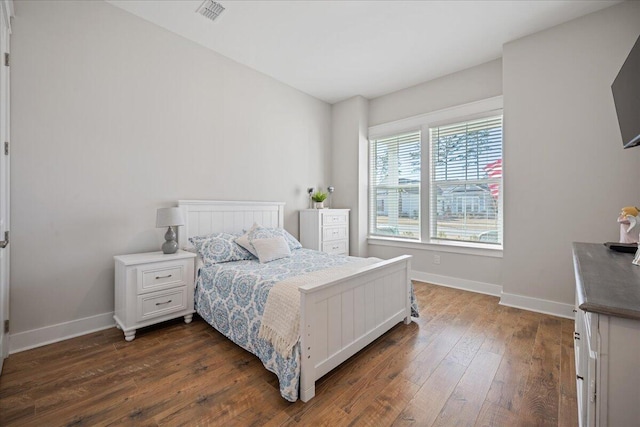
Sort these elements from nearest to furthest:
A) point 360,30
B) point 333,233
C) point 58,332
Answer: point 58,332 → point 360,30 → point 333,233

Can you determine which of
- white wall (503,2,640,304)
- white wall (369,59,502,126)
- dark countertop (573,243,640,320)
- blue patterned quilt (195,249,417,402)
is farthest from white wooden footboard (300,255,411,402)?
white wall (369,59,502,126)

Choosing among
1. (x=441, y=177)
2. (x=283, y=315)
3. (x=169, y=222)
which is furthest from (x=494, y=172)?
(x=169, y=222)

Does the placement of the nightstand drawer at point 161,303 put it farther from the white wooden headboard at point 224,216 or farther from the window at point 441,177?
the window at point 441,177

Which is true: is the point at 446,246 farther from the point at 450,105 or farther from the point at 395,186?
the point at 450,105

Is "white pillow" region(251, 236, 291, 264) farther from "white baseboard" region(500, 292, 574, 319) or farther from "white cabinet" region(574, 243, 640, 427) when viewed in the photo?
"white baseboard" region(500, 292, 574, 319)

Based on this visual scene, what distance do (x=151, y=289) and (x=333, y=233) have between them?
2.51 m

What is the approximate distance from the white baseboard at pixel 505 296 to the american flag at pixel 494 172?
3.72ft

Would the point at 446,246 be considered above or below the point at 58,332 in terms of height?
above

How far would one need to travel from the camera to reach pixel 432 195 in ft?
13.0

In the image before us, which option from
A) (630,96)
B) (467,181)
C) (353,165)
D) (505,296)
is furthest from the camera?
(353,165)

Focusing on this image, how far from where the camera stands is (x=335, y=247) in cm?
428

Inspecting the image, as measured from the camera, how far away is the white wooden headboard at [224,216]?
→ 117 inches

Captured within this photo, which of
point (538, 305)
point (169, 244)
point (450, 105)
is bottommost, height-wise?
point (538, 305)

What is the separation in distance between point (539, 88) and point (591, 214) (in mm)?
1345
